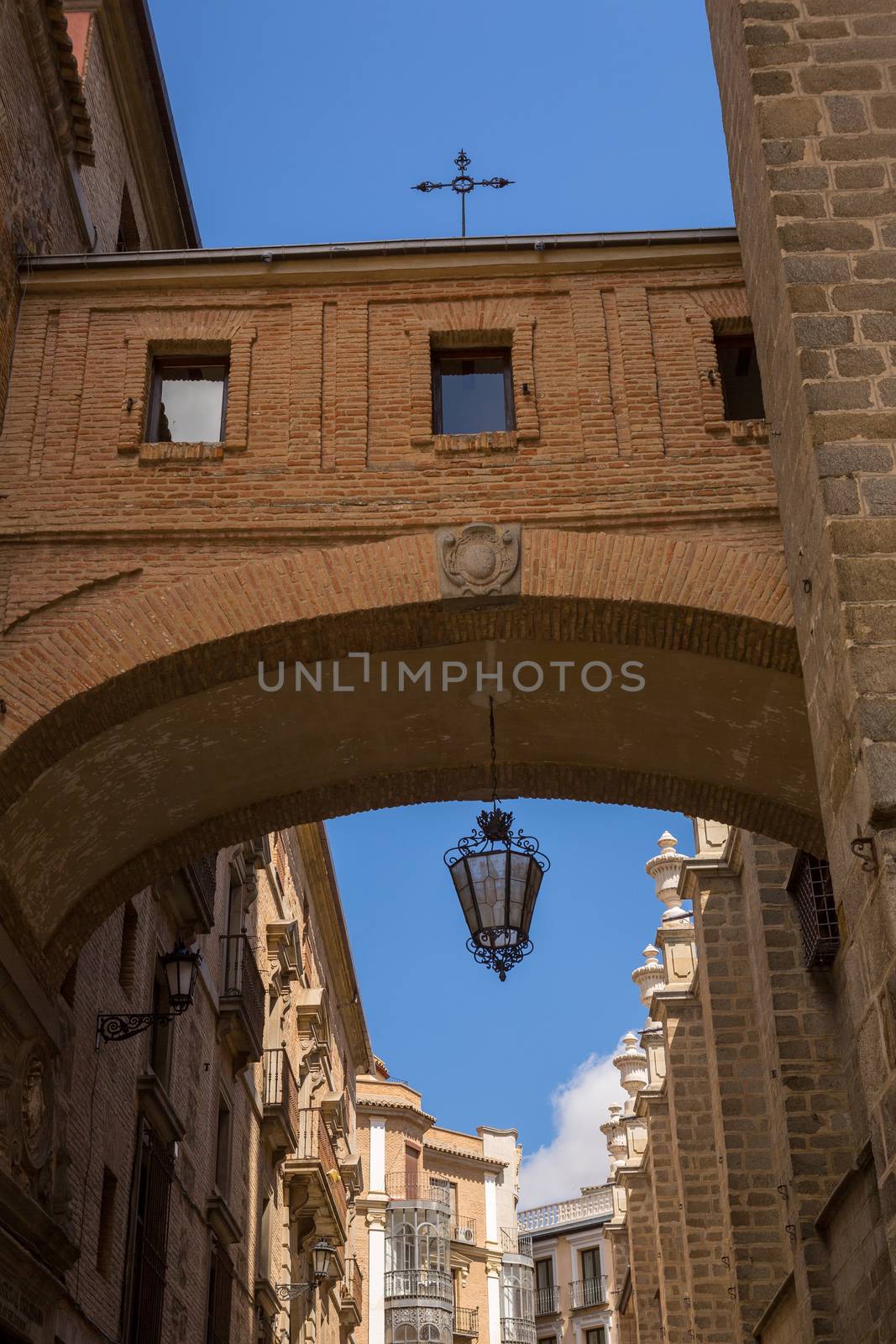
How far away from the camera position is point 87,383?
409 inches

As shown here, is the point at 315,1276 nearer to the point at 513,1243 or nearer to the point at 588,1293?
the point at 513,1243

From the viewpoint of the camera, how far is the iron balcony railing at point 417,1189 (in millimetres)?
45656

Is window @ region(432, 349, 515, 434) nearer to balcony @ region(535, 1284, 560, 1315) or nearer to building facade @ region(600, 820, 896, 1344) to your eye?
building facade @ region(600, 820, 896, 1344)

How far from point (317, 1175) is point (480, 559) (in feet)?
51.8

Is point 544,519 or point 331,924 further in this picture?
point 331,924

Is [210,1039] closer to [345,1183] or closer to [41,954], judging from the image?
[41,954]

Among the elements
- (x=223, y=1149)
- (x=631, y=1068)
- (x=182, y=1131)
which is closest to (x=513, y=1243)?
(x=631, y=1068)

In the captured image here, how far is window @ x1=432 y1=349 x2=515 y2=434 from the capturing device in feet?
34.3

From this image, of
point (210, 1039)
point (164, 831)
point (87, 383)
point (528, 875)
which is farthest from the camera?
point (210, 1039)

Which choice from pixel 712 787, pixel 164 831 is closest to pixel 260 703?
pixel 164 831

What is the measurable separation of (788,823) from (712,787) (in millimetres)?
602

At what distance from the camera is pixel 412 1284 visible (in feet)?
146

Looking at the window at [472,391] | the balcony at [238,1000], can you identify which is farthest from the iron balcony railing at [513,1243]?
the window at [472,391]

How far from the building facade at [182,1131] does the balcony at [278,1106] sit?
0.13 ft
